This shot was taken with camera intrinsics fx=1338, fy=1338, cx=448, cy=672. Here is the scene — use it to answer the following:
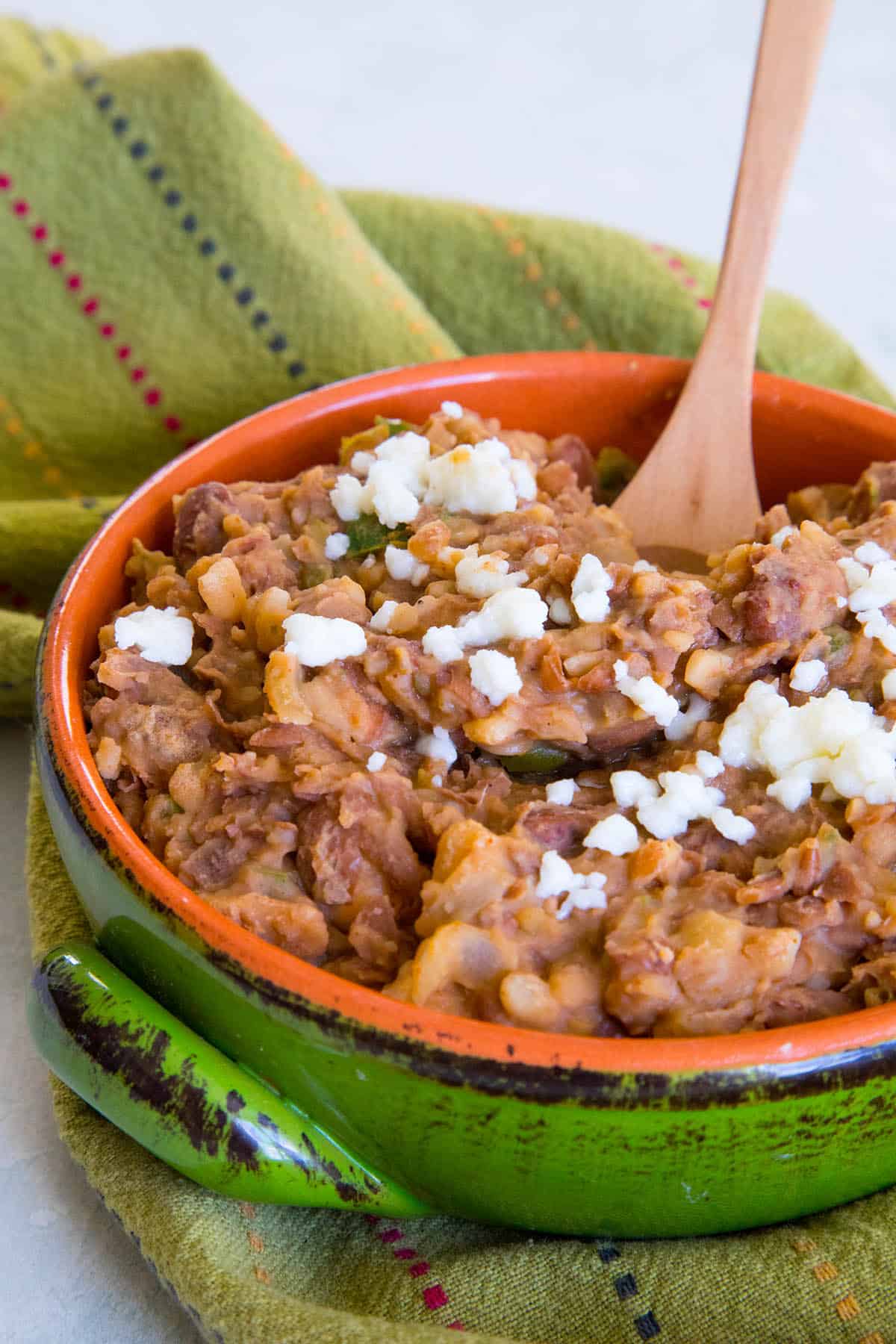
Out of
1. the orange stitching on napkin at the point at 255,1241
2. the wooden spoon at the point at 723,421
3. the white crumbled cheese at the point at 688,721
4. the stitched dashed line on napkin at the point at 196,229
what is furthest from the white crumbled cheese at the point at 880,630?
the stitched dashed line on napkin at the point at 196,229

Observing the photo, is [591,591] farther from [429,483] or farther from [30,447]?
[30,447]

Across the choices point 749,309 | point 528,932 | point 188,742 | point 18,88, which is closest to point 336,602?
point 188,742

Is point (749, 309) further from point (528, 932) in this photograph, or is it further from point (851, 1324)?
point (851, 1324)

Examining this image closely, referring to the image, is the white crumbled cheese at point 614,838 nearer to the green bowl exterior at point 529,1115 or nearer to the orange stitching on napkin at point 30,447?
the green bowl exterior at point 529,1115

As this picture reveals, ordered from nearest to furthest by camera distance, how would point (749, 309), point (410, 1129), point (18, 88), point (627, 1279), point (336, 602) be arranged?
point (410, 1129)
point (627, 1279)
point (336, 602)
point (749, 309)
point (18, 88)

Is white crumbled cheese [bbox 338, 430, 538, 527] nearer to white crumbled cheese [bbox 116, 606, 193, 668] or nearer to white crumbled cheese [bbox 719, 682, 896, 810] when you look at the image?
white crumbled cheese [bbox 116, 606, 193, 668]
